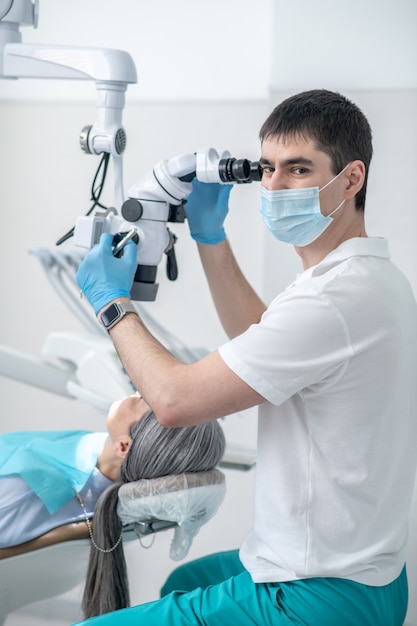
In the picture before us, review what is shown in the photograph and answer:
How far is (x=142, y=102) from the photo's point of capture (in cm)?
395

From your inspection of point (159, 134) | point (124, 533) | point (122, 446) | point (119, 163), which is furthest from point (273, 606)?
point (159, 134)

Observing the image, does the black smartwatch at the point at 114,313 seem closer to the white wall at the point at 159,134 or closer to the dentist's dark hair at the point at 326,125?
the dentist's dark hair at the point at 326,125

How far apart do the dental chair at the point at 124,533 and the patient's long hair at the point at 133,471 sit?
0.03m

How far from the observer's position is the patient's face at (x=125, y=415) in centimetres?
202

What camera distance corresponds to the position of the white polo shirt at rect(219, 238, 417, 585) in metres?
1.39

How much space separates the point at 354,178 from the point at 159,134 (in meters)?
2.50

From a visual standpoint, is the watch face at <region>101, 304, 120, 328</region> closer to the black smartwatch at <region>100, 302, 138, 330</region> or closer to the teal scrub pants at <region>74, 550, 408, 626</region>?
the black smartwatch at <region>100, 302, 138, 330</region>

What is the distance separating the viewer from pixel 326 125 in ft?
5.02

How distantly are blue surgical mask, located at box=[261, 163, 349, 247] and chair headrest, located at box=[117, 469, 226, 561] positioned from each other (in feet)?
2.04

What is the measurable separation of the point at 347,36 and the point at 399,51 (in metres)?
0.20

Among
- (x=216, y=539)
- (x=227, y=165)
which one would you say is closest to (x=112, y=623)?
(x=227, y=165)

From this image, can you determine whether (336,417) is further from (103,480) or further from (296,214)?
(103,480)

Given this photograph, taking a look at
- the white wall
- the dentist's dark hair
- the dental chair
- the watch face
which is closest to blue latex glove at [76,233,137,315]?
the watch face

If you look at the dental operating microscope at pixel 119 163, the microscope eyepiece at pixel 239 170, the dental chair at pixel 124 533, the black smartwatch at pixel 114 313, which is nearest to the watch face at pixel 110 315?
the black smartwatch at pixel 114 313
